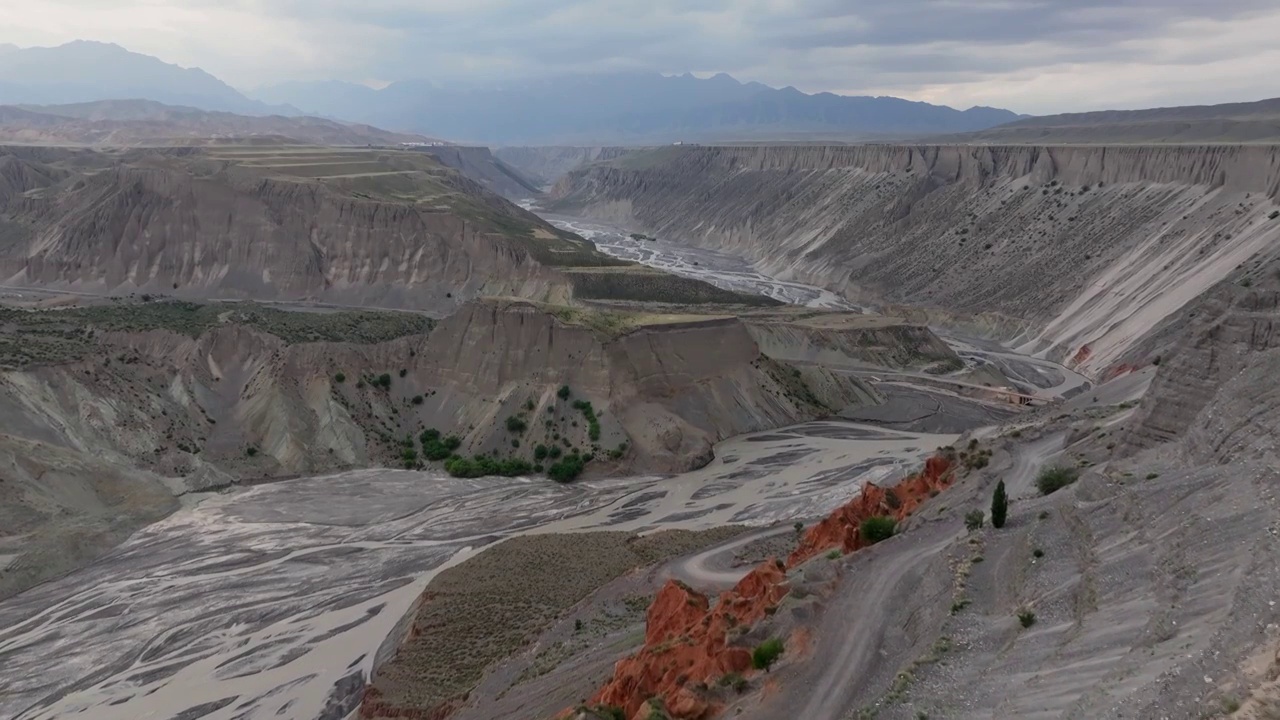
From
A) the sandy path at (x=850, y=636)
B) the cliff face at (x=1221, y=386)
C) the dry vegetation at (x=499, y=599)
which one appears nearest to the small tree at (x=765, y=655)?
the sandy path at (x=850, y=636)

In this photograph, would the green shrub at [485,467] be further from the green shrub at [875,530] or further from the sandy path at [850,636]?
the sandy path at [850,636]

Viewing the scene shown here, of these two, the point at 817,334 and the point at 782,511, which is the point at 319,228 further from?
the point at 782,511

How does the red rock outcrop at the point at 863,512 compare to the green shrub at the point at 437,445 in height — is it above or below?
above

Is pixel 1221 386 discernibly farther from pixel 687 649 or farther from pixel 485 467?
pixel 485 467

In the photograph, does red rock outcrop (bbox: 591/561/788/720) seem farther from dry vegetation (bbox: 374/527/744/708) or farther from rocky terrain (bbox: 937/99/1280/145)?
rocky terrain (bbox: 937/99/1280/145)

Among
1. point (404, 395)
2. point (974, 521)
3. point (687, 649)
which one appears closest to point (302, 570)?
point (404, 395)

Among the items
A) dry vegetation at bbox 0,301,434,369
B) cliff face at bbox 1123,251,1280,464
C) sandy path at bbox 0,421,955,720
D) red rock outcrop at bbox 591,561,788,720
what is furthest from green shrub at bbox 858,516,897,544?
dry vegetation at bbox 0,301,434,369

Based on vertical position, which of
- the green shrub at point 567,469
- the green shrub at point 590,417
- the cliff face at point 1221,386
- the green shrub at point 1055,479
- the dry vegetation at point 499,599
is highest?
the cliff face at point 1221,386
